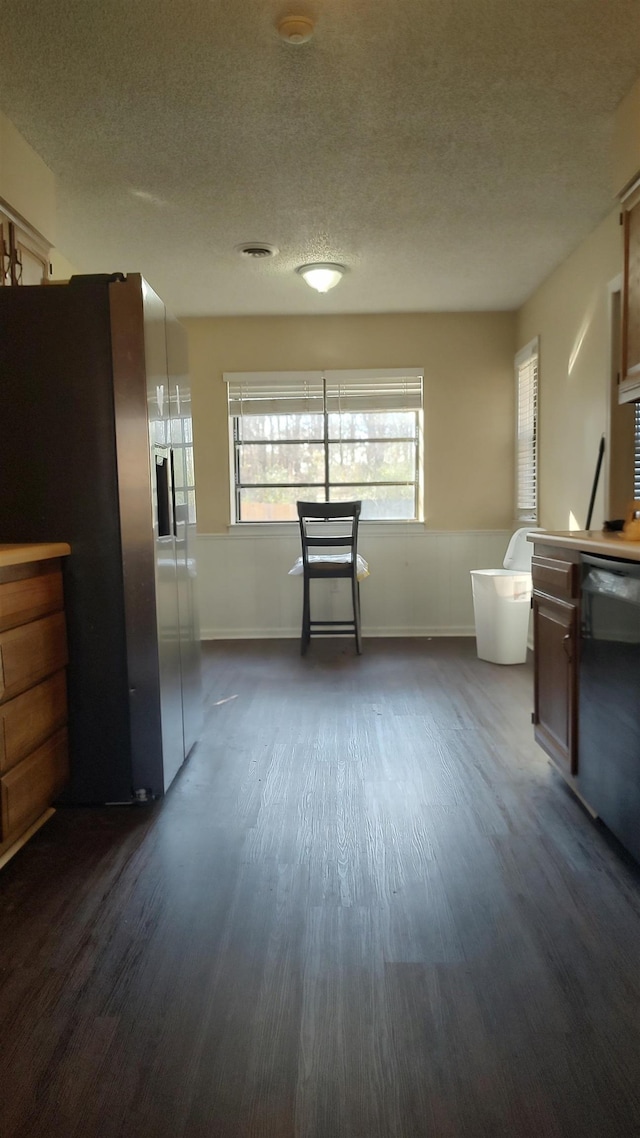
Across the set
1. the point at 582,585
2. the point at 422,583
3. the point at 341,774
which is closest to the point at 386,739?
the point at 341,774

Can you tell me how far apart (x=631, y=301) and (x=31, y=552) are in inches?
87.6

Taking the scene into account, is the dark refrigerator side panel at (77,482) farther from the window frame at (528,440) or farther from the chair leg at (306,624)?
the window frame at (528,440)

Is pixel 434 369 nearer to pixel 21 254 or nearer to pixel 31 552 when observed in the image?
pixel 21 254

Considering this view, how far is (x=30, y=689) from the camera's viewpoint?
6.81 ft

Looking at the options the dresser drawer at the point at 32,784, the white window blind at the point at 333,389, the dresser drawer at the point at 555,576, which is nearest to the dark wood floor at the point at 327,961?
the dresser drawer at the point at 32,784

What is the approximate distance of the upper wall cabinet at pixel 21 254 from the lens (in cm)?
261

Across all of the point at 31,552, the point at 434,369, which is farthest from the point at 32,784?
the point at 434,369

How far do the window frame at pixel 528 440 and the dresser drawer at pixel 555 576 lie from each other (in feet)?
7.09

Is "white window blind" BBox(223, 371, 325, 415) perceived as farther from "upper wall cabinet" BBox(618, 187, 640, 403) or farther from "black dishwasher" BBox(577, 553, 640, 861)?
"black dishwasher" BBox(577, 553, 640, 861)

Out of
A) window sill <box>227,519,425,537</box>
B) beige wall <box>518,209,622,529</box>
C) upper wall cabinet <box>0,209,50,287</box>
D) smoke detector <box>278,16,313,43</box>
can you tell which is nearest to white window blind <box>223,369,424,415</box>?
window sill <box>227,519,425,537</box>

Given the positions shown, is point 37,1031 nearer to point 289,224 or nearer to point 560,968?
point 560,968

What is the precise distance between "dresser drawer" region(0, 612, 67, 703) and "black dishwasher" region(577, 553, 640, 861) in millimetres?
1637

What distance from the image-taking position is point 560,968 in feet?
4.94

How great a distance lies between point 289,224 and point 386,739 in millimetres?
2503
